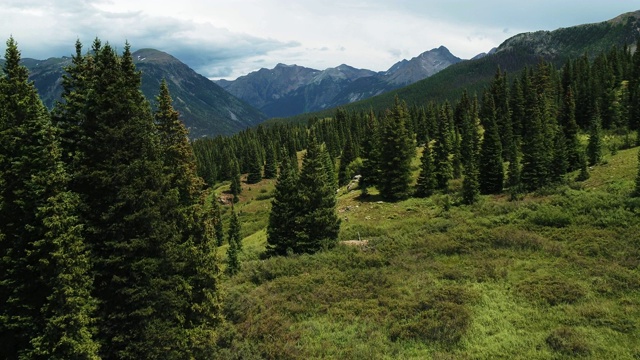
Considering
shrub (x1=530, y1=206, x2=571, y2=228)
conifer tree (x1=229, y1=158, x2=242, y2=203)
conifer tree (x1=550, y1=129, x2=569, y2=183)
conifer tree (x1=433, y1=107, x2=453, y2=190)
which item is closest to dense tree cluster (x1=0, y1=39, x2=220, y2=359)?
shrub (x1=530, y1=206, x2=571, y2=228)

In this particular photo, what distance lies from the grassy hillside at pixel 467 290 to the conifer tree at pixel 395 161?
1602 cm

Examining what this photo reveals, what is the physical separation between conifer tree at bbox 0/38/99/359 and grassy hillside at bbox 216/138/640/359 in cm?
881

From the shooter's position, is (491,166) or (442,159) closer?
(491,166)

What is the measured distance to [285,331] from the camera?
951 inches

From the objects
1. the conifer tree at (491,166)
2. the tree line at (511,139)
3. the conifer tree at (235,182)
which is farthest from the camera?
the conifer tree at (235,182)

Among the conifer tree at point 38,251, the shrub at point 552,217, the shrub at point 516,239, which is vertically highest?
the conifer tree at point 38,251

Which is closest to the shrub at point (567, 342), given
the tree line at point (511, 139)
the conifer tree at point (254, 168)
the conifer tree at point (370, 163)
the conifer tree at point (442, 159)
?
the tree line at point (511, 139)

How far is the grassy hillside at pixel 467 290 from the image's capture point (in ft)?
67.8

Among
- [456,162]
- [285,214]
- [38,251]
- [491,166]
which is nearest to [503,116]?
[456,162]

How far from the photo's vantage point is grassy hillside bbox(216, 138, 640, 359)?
20.7 m

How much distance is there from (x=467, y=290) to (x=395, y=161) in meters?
36.1

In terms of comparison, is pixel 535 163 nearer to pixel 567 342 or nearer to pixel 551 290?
pixel 551 290

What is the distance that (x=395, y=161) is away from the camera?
60688 mm

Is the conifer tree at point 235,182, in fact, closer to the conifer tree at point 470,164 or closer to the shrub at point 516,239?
the conifer tree at point 470,164
